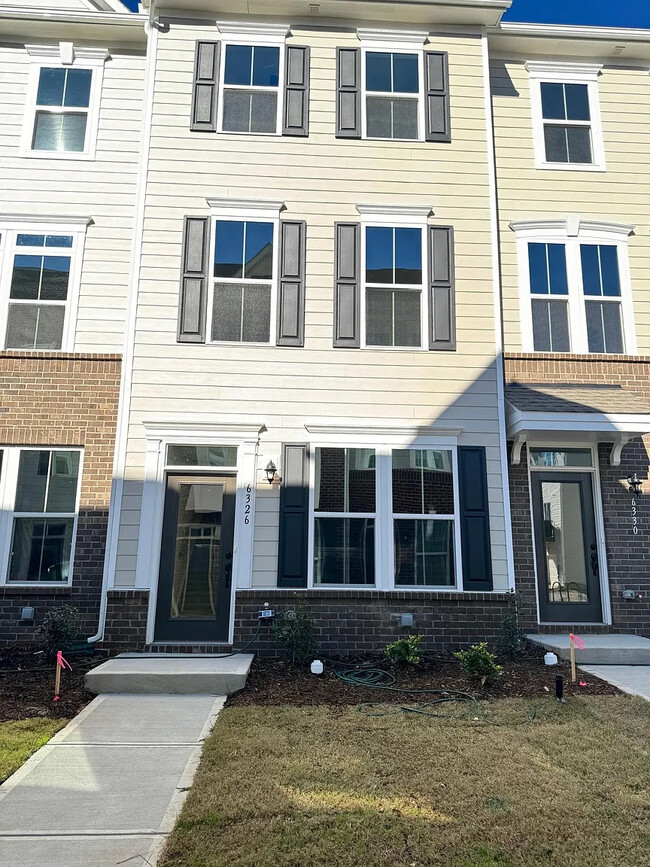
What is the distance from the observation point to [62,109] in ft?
27.0

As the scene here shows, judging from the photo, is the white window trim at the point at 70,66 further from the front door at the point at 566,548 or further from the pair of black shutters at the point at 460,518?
A: the front door at the point at 566,548

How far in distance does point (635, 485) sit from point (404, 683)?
3.91 m

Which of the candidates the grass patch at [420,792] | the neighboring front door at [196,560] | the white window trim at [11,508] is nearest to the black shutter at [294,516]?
the neighboring front door at [196,560]

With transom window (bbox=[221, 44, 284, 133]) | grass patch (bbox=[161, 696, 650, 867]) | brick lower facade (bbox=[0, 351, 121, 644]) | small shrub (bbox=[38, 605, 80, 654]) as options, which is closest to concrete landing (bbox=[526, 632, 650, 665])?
grass patch (bbox=[161, 696, 650, 867])

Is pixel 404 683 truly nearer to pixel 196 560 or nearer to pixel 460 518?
pixel 460 518

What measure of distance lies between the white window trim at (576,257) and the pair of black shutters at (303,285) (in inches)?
Answer: 42.0

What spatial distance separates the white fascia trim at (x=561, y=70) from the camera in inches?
339

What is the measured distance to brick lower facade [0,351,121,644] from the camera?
6.99 meters

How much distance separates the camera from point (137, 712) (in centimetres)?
488

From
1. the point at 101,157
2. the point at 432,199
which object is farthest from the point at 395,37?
the point at 101,157

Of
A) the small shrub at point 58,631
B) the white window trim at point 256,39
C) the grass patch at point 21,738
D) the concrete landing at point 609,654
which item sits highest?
the white window trim at point 256,39

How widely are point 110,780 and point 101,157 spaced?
7476mm

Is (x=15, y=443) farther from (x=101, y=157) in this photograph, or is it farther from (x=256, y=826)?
(x=256, y=826)

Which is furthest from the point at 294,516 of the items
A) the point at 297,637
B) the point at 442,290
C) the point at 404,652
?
the point at 442,290
